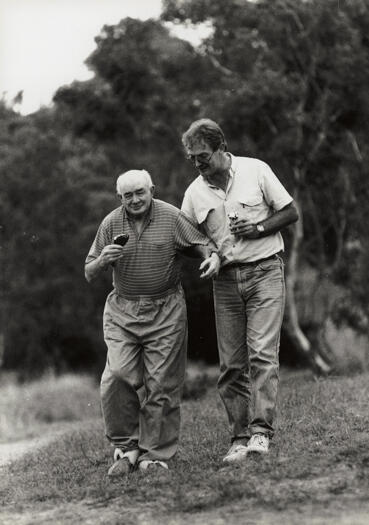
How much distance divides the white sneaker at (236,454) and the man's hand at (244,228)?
53.1 inches

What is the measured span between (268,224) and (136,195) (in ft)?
2.83

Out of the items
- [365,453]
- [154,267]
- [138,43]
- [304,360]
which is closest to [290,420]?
[365,453]

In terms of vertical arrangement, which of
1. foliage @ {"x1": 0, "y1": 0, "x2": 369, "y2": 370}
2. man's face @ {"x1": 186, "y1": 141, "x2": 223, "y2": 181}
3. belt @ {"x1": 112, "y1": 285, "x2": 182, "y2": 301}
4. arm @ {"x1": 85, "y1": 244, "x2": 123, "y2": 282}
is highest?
foliage @ {"x1": 0, "y1": 0, "x2": 369, "y2": 370}

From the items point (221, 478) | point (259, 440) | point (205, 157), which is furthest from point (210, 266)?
point (221, 478)

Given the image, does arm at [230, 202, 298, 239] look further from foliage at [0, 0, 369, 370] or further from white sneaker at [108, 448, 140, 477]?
foliage at [0, 0, 369, 370]

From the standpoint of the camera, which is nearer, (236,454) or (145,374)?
(236,454)

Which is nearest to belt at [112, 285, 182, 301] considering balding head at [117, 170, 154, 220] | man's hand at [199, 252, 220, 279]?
man's hand at [199, 252, 220, 279]

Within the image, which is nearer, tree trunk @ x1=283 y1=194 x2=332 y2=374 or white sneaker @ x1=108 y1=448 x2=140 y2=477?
white sneaker @ x1=108 y1=448 x2=140 y2=477

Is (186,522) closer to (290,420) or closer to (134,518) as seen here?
(134,518)

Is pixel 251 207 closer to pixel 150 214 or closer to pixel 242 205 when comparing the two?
pixel 242 205

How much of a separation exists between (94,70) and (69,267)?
467cm

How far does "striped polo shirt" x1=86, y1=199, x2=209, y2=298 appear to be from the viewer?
5.80 m

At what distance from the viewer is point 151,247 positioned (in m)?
5.80

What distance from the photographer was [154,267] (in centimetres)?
581
